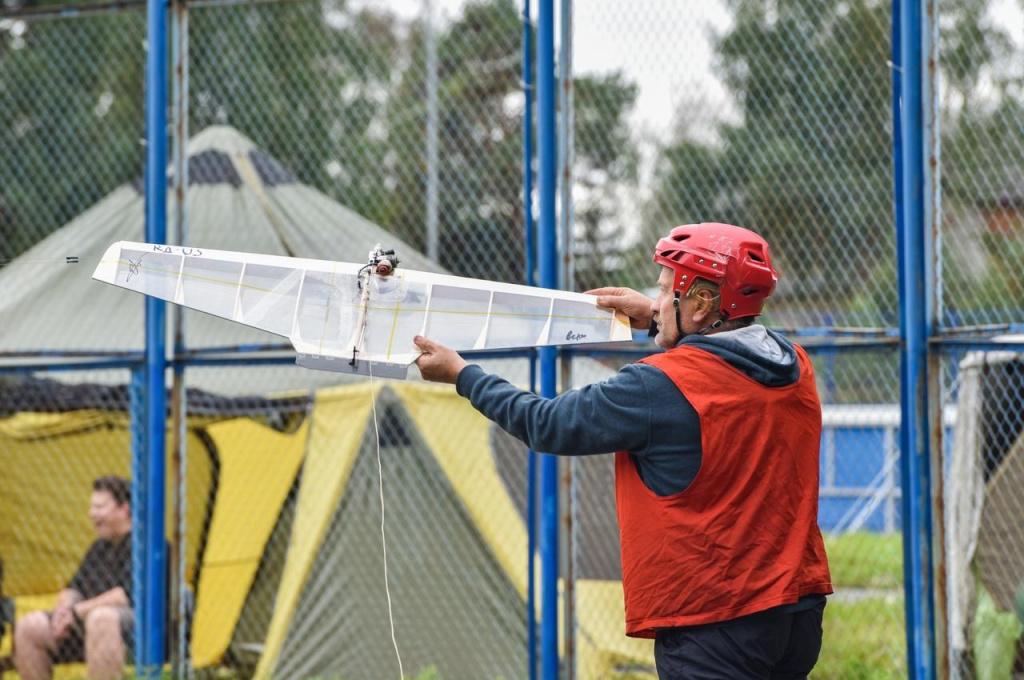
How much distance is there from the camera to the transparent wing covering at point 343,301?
3.66m

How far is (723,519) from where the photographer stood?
2957 millimetres

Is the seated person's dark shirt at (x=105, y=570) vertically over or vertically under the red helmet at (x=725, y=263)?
under

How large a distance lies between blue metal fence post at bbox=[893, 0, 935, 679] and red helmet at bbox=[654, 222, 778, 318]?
204 centimetres

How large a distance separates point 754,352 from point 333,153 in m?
4.06

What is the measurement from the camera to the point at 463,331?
3.72 m


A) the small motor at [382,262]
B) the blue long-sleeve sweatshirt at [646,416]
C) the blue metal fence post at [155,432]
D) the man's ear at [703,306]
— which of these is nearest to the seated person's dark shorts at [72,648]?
the blue metal fence post at [155,432]

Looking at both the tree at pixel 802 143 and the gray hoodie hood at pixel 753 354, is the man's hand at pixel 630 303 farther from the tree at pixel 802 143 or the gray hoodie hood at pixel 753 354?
the tree at pixel 802 143

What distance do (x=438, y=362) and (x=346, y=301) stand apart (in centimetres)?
49

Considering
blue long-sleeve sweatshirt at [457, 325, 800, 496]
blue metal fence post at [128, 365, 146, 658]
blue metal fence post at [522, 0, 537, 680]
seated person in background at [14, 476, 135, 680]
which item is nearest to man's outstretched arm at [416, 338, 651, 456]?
blue long-sleeve sweatshirt at [457, 325, 800, 496]

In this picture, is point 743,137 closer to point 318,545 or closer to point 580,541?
point 580,541

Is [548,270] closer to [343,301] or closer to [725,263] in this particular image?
[343,301]

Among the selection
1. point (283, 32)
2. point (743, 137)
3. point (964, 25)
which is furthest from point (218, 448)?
point (964, 25)

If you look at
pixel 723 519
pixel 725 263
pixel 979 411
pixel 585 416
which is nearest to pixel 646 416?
pixel 585 416

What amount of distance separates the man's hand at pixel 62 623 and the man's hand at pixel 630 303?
12.7 feet
